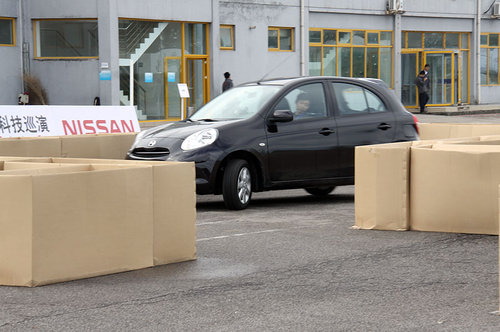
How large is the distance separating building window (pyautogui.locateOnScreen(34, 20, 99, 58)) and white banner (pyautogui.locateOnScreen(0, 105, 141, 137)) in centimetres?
1713

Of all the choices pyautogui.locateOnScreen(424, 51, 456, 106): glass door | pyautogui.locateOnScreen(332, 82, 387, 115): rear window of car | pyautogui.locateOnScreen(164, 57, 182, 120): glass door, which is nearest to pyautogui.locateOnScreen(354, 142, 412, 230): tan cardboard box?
pyautogui.locateOnScreen(332, 82, 387, 115): rear window of car

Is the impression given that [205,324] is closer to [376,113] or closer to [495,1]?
[376,113]

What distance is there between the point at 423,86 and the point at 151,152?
31780 millimetres

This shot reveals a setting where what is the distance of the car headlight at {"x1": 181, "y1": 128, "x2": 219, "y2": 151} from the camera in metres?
11.9

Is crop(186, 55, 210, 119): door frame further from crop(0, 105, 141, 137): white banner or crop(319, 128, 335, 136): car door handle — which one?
crop(319, 128, 335, 136): car door handle

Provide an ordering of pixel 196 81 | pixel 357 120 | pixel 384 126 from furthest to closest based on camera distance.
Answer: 1. pixel 196 81
2. pixel 384 126
3. pixel 357 120

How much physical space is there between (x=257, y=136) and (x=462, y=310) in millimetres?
6307

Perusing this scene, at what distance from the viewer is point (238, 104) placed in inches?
508

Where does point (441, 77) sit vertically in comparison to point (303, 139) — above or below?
above

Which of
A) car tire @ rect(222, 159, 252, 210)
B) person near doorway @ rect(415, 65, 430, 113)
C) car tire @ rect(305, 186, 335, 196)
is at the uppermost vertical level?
person near doorway @ rect(415, 65, 430, 113)

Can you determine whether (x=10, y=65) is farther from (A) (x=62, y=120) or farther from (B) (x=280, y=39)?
(A) (x=62, y=120)

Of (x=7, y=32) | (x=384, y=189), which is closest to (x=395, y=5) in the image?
(x=7, y=32)

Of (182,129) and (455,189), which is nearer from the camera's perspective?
(455,189)

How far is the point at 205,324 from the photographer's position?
19.3ft
